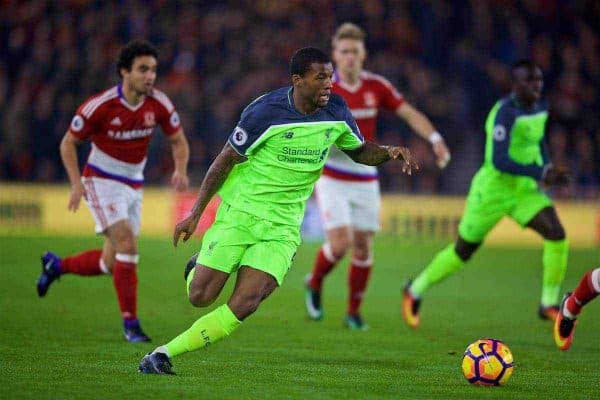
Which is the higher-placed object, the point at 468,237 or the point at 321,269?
the point at 468,237

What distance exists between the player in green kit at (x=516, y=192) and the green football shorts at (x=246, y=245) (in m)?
3.67

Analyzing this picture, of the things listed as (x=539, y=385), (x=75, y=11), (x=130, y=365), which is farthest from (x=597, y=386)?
(x=75, y=11)

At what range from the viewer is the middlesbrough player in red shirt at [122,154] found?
9.35m

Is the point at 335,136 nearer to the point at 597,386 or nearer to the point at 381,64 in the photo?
the point at 597,386

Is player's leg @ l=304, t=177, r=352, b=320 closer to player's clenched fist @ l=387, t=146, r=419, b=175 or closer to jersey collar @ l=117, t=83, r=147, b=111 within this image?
jersey collar @ l=117, t=83, r=147, b=111

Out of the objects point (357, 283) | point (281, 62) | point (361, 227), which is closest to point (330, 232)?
point (361, 227)

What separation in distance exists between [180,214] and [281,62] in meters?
3.83

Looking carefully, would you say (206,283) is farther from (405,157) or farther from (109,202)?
(109,202)

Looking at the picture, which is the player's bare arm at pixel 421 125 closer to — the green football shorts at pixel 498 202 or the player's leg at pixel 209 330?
the green football shorts at pixel 498 202

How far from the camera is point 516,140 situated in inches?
429

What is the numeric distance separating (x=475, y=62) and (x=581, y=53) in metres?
2.21

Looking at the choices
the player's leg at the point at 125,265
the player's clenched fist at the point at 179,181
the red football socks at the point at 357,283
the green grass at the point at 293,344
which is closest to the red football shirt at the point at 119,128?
the player's clenched fist at the point at 179,181

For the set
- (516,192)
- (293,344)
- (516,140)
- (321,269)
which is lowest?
(293,344)

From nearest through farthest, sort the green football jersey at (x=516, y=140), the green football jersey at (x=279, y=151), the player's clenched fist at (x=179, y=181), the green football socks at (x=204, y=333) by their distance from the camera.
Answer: the green football socks at (x=204, y=333), the green football jersey at (x=279, y=151), the player's clenched fist at (x=179, y=181), the green football jersey at (x=516, y=140)
